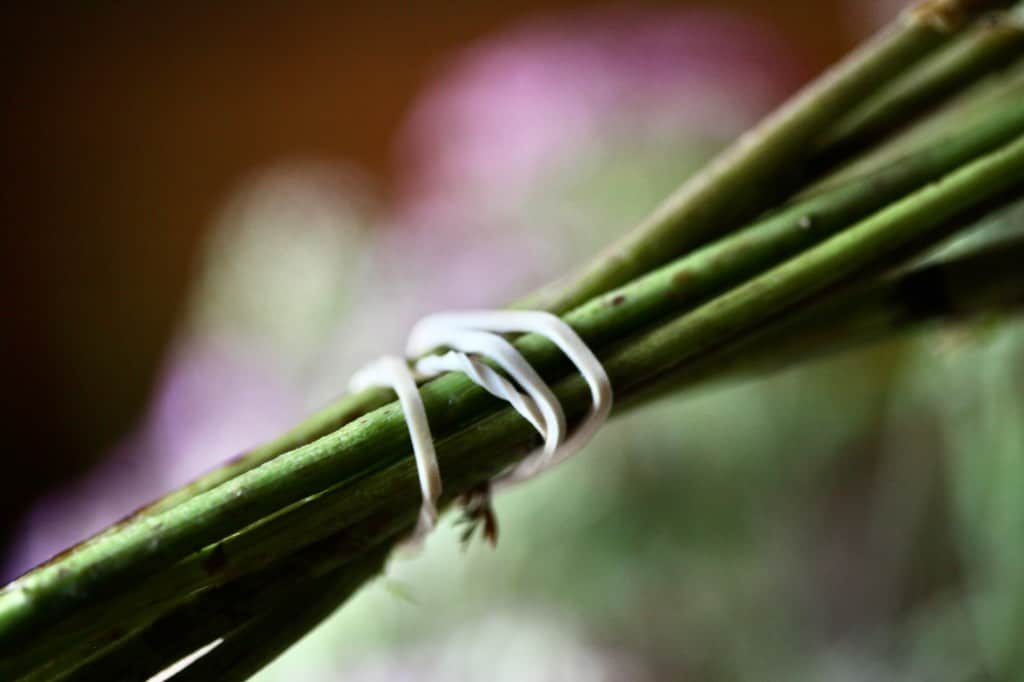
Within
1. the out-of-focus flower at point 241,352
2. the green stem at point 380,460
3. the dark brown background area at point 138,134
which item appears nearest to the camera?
the green stem at point 380,460

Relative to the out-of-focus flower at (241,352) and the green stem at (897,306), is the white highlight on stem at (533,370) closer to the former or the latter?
the green stem at (897,306)

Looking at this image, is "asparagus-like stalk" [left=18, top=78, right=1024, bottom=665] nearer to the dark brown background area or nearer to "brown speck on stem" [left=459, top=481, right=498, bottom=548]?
"brown speck on stem" [left=459, top=481, right=498, bottom=548]

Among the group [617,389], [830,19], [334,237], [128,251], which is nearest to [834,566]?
[617,389]

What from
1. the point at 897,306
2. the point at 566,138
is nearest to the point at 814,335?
the point at 897,306

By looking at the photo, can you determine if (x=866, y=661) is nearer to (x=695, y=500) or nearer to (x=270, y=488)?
(x=695, y=500)

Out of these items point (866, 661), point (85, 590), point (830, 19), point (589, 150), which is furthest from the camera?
point (830, 19)

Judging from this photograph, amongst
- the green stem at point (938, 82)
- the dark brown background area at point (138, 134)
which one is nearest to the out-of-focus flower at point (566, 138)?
the green stem at point (938, 82)

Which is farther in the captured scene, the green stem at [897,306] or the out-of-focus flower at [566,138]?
the out-of-focus flower at [566,138]
